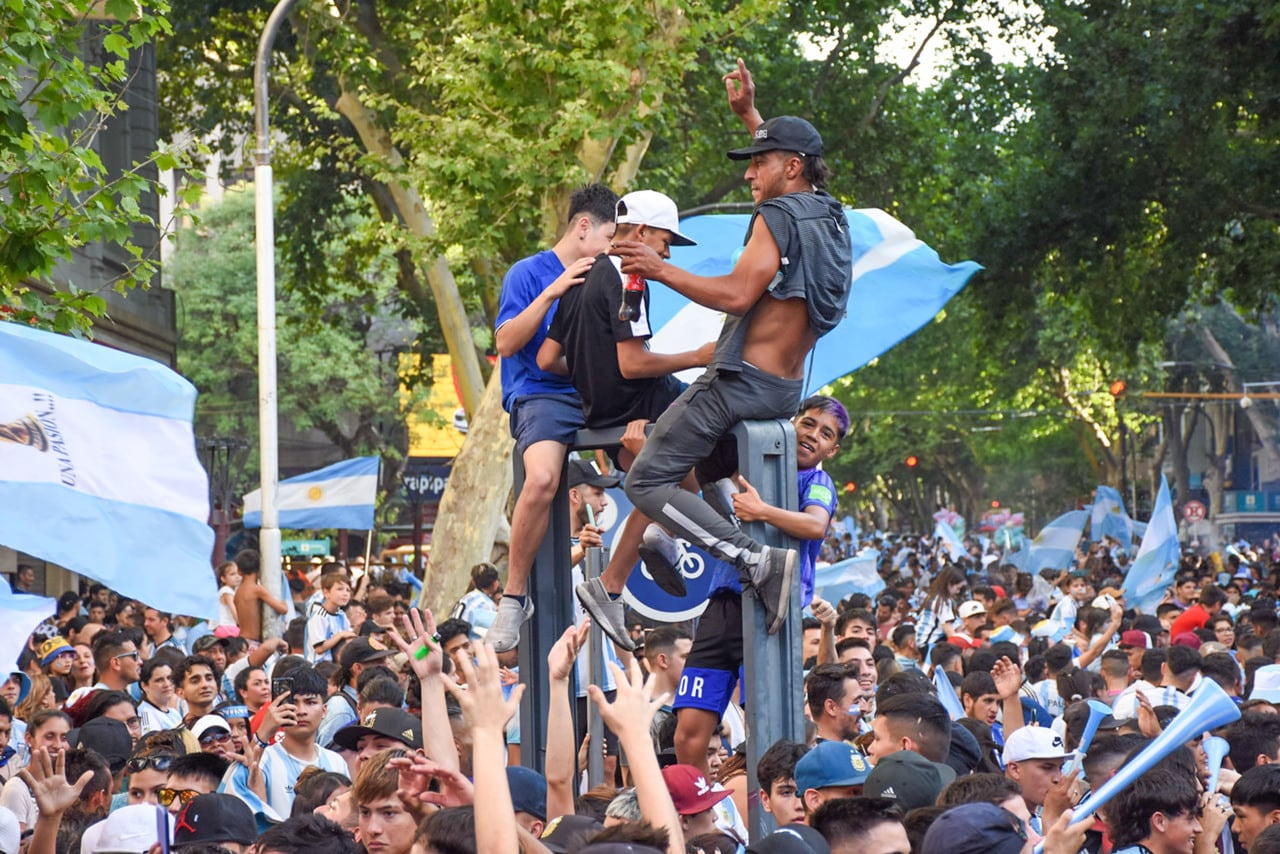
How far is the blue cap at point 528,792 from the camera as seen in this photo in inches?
239

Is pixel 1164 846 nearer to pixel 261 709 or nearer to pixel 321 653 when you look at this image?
pixel 261 709

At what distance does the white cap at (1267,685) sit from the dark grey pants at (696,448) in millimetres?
4438

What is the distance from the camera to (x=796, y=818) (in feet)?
21.7

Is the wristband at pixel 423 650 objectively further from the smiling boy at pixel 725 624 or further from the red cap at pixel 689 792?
the smiling boy at pixel 725 624

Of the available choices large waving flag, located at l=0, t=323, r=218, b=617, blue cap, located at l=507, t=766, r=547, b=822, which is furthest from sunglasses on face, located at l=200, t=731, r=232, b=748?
blue cap, located at l=507, t=766, r=547, b=822

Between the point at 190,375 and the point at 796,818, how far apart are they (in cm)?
4406

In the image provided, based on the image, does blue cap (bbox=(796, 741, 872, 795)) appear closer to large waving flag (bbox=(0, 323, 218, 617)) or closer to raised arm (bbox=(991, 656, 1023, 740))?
Answer: large waving flag (bbox=(0, 323, 218, 617))

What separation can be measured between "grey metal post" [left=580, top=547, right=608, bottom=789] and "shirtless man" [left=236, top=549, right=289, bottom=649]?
7542mm

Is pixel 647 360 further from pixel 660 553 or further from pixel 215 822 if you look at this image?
pixel 215 822

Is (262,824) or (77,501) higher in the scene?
(77,501)

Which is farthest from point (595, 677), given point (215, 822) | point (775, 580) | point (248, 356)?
point (248, 356)

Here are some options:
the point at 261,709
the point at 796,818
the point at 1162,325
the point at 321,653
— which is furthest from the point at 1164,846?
the point at 1162,325

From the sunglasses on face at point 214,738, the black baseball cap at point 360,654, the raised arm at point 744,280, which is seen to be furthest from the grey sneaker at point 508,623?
the black baseball cap at point 360,654

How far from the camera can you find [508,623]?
304 inches
